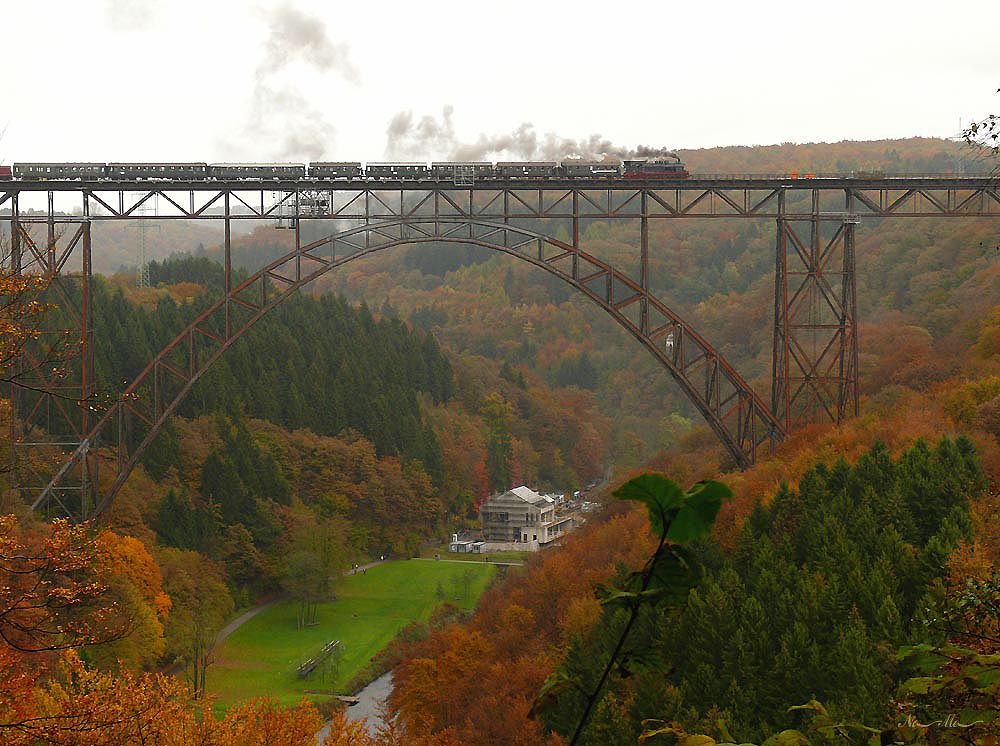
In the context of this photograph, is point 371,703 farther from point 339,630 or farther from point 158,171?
point 158,171

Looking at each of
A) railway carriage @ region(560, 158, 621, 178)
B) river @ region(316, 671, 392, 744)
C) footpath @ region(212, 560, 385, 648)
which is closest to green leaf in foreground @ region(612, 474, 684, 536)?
railway carriage @ region(560, 158, 621, 178)

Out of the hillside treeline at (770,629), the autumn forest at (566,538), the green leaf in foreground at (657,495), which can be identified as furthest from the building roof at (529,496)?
the green leaf in foreground at (657,495)

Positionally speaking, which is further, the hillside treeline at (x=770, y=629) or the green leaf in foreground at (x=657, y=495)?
the hillside treeline at (x=770, y=629)

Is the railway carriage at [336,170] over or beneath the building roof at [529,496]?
over

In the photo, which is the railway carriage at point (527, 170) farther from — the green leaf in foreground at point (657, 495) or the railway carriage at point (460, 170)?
the green leaf in foreground at point (657, 495)

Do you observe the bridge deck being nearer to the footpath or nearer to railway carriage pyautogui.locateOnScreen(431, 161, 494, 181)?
railway carriage pyautogui.locateOnScreen(431, 161, 494, 181)

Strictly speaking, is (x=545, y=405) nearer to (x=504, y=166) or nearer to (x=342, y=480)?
(x=342, y=480)
